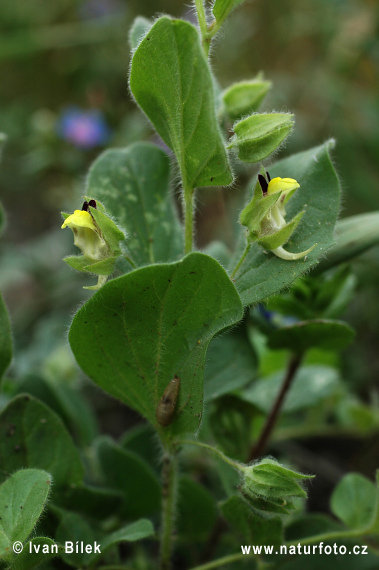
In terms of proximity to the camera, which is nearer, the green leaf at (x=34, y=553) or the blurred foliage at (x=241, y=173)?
the green leaf at (x=34, y=553)

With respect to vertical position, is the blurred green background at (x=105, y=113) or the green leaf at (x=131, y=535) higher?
the blurred green background at (x=105, y=113)

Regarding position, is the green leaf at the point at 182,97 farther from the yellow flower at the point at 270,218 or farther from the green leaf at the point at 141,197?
the green leaf at the point at 141,197

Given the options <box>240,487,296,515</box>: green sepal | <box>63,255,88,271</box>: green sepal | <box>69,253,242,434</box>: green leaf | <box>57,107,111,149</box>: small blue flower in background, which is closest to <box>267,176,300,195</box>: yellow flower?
<box>69,253,242,434</box>: green leaf

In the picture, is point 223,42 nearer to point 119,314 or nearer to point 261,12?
point 261,12

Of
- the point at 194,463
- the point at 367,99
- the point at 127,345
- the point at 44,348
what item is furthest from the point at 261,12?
the point at 127,345

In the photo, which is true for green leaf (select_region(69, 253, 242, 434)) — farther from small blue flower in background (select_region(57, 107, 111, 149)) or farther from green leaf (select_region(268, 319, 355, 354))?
small blue flower in background (select_region(57, 107, 111, 149))

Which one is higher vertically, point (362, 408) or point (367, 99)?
point (367, 99)

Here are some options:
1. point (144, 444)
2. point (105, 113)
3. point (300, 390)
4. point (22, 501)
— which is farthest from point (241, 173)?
point (22, 501)

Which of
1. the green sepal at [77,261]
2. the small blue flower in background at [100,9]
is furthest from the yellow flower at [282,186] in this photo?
the small blue flower in background at [100,9]
